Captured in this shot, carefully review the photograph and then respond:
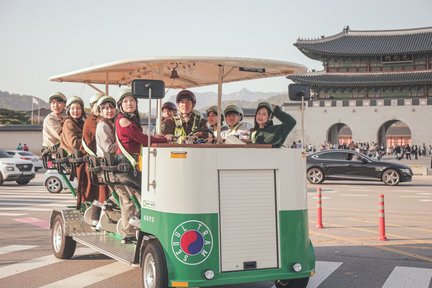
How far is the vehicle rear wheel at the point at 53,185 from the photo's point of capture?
788 inches

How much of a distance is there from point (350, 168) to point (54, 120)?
16.6m

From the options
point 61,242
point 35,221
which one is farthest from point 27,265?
point 35,221

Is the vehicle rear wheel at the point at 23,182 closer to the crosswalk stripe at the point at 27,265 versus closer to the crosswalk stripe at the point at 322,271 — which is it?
the crosswalk stripe at the point at 27,265

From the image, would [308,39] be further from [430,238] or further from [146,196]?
[146,196]

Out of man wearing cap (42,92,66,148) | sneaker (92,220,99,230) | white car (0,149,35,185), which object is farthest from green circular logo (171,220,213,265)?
white car (0,149,35,185)

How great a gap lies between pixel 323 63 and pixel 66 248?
56.9 metres

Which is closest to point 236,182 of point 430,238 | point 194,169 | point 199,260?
point 194,169

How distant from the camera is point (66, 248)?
8586mm

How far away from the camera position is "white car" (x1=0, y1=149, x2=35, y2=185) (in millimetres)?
23969

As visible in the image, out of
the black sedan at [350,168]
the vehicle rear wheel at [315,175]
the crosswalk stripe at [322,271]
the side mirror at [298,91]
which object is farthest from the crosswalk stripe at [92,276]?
the vehicle rear wheel at [315,175]

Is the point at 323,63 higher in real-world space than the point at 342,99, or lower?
higher

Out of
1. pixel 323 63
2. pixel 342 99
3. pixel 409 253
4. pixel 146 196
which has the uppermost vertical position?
pixel 323 63

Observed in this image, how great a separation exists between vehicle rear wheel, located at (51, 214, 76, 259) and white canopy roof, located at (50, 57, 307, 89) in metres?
2.17

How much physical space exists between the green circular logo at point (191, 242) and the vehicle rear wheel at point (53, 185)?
49.2 feet
